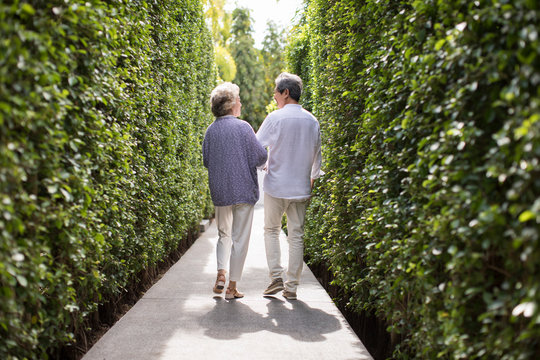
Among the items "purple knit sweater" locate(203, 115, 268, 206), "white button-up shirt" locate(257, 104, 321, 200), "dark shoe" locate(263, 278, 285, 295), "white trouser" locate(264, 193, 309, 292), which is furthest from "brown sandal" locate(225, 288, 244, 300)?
"white button-up shirt" locate(257, 104, 321, 200)

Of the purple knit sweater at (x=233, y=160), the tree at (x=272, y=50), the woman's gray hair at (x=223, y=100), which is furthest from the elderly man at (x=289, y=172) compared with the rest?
the tree at (x=272, y=50)

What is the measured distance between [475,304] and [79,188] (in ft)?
7.06

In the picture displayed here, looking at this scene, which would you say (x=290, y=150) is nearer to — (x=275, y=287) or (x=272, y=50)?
(x=275, y=287)

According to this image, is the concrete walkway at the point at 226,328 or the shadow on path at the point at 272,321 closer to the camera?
the concrete walkway at the point at 226,328

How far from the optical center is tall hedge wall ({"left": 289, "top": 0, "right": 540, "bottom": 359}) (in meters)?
1.77

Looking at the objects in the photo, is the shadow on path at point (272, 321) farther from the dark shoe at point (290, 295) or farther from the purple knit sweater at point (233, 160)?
the purple knit sweater at point (233, 160)

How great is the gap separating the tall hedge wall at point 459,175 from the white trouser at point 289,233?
1.46 m

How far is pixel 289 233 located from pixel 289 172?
0.66m

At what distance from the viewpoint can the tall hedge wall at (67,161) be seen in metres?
2.18

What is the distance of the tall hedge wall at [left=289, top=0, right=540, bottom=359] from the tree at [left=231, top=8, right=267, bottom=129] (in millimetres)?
38795

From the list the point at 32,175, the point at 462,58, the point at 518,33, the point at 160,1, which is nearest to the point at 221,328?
the point at 32,175

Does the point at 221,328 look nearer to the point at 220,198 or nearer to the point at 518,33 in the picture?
the point at 220,198

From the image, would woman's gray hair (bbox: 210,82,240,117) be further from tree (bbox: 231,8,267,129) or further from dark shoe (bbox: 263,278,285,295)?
tree (bbox: 231,8,267,129)

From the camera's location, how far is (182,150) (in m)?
7.76
